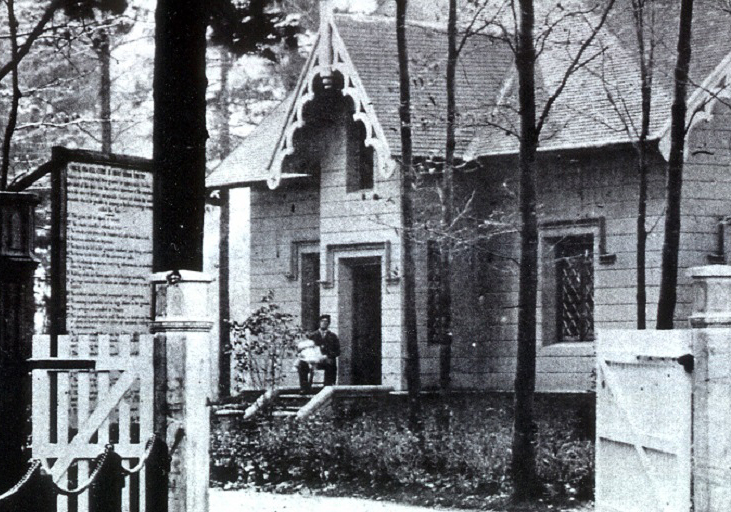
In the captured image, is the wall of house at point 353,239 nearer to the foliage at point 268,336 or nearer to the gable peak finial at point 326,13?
the foliage at point 268,336

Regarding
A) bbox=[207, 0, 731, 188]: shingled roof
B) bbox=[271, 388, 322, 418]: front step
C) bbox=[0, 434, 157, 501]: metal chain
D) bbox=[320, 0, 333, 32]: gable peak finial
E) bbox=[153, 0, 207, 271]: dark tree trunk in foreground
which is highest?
bbox=[320, 0, 333, 32]: gable peak finial

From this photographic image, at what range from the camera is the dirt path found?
1405 centimetres

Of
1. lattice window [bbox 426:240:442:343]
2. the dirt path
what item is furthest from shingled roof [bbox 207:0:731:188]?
the dirt path

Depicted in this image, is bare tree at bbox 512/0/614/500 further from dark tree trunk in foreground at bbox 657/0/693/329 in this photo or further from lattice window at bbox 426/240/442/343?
lattice window at bbox 426/240/442/343

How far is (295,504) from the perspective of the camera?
14.8 metres

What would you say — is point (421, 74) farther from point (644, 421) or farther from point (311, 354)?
point (644, 421)

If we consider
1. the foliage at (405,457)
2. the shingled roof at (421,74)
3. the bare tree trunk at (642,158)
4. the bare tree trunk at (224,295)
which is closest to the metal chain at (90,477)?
the foliage at (405,457)

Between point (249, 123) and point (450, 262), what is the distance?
16738 millimetres

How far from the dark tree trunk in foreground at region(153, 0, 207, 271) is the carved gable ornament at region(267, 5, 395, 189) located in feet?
45.4

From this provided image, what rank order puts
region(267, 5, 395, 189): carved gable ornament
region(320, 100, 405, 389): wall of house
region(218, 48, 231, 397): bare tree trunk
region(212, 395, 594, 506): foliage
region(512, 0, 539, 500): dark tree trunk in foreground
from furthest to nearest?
region(218, 48, 231, 397): bare tree trunk, region(320, 100, 405, 389): wall of house, region(267, 5, 395, 189): carved gable ornament, region(212, 395, 594, 506): foliage, region(512, 0, 539, 500): dark tree trunk in foreground

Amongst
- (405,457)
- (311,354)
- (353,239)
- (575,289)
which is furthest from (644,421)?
(353,239)

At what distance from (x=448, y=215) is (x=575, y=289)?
315cm

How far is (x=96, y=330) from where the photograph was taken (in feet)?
33.1

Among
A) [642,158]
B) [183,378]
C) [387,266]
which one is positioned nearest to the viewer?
[183,378]
